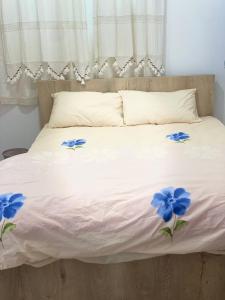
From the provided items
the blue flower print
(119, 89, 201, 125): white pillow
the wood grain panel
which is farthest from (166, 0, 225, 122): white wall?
the wood grain panel

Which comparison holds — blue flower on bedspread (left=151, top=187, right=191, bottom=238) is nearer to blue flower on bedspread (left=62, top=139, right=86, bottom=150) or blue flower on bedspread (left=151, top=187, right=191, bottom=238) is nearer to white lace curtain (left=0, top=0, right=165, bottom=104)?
blue flower on bedspread (left=62, top=139, right=86, bottom=150)

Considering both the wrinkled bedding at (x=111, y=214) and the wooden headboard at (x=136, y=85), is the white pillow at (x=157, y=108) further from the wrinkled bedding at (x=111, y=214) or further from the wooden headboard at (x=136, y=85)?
the wrinkled bedding at (x=111, y=214)

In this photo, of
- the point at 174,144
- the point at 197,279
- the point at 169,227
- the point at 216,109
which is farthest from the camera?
the point at 216,109

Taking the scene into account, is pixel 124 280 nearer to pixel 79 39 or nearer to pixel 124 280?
pixel 124 280

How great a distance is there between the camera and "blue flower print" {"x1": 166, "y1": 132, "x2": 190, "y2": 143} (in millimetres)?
2115

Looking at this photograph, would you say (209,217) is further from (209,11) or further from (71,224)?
(209,11)

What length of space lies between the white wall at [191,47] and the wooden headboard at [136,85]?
0.11 metres

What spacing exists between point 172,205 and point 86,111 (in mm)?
1413

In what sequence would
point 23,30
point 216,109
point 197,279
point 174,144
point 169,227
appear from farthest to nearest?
point 216,109
point 23,30
point 174,144
point 197,279
point 169,227

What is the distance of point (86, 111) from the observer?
254 centimetres

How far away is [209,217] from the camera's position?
1.31 m

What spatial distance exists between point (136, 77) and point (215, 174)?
1473 mm

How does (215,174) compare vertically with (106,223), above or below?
above

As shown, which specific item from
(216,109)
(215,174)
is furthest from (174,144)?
(216,109)
